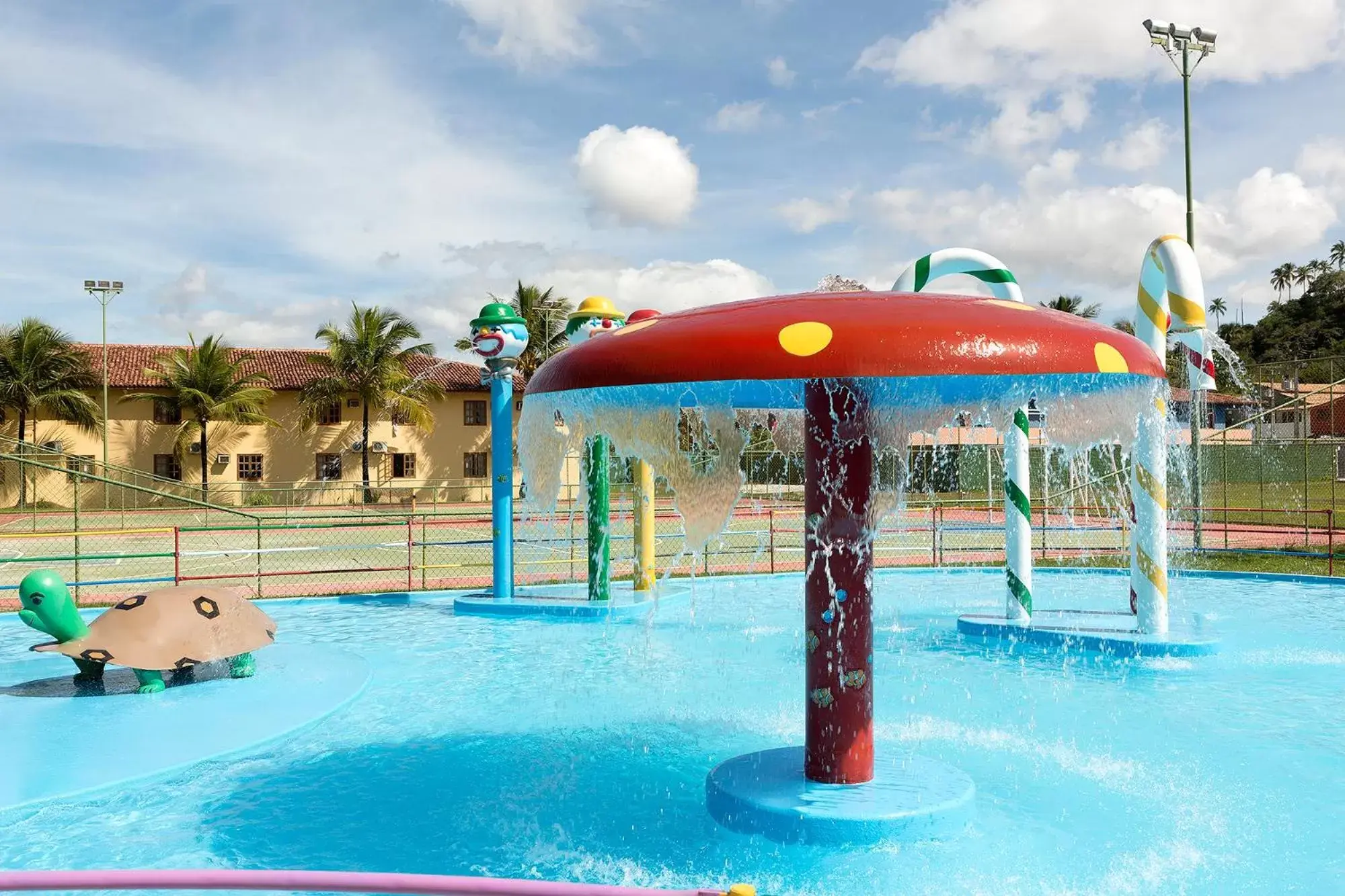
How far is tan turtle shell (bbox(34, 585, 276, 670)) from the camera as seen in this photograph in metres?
7.76

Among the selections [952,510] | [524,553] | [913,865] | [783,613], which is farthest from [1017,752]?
[952,510]

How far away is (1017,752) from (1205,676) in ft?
10.5

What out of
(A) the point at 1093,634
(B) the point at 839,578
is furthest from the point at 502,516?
(B) the point at 839,578

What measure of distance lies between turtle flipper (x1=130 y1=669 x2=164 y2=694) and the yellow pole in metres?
6.31

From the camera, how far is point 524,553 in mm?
18281

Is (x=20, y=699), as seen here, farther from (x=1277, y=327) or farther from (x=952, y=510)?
(x=1277, y=327)

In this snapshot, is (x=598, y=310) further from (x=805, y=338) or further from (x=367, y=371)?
(x=367, y=371)

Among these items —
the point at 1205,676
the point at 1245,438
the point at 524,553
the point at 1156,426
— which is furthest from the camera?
the point at 1245,438

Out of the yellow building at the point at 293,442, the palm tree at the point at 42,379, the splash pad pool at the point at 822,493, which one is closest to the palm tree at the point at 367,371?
the yellow building at the point at 293,442

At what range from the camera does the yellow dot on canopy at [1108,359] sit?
391 cm

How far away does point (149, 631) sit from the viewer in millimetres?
7883

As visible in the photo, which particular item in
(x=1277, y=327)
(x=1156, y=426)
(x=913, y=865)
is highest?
(x=1277, y=327)

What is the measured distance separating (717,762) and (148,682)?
183 inches

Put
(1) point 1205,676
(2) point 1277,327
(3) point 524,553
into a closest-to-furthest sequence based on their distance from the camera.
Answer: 1. (1) point 1205,676
2. (3) point 524,553
3. (2) point 1277,327
